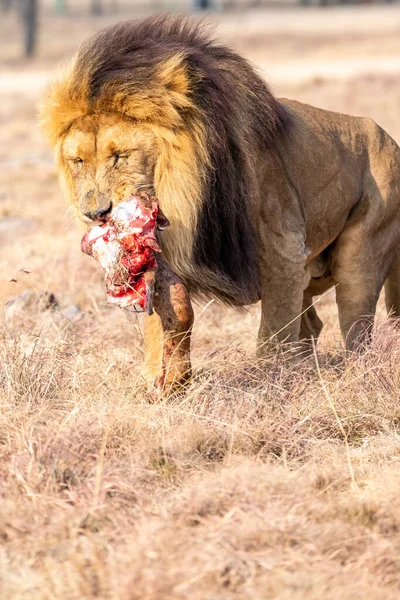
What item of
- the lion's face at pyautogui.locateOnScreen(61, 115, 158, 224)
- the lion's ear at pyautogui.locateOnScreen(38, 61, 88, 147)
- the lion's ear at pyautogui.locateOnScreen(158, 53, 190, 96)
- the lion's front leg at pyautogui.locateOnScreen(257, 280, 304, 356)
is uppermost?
the lion's ear at pyautogui.locateOnScreen(158, 53, 190, 96)

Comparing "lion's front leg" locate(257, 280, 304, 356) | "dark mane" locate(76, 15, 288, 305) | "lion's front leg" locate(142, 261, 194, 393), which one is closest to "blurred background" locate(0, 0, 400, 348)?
"dark mane" locate(76, 15, 288, 305)

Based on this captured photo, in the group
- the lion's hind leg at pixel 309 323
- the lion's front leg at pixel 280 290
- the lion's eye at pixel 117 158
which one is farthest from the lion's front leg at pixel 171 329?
the lion's hind leg at pixel 309 323

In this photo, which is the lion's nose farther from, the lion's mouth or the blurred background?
the blurred background

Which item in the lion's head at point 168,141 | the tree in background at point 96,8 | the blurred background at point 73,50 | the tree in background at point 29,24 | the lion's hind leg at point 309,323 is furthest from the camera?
the tree in background at point 96,8

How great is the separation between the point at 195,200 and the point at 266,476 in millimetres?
1218

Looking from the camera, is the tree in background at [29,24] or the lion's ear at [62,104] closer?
the lion's ear at [62,104]

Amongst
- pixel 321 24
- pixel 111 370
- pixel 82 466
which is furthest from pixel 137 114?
pixel 321 24

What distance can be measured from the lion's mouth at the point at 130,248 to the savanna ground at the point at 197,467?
40cm

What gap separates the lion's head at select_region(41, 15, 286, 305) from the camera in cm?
403

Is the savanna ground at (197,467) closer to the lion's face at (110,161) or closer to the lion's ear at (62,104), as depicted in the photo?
the lion's face at (110,161)

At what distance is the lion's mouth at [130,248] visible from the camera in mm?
3924

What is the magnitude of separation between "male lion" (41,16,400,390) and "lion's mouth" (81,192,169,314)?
9 centimetres

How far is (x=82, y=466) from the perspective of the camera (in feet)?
11.5

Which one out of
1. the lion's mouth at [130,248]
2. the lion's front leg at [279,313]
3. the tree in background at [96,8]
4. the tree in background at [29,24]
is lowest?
the tree in background at [96,8]
